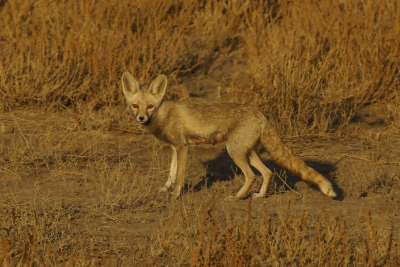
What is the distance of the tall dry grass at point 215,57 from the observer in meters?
8.27

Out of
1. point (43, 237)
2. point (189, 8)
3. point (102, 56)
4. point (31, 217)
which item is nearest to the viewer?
point (43, 237)

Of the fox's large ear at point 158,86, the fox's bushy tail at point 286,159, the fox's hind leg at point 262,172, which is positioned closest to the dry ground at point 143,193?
the fox's hind leg at point 262,172

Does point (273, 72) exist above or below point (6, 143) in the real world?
above

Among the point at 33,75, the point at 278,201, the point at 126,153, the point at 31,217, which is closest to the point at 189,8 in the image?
the point at 33,75

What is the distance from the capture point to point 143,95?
6.32 metres

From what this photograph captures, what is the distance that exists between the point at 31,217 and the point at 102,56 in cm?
397

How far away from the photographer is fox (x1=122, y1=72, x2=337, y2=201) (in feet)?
20.1

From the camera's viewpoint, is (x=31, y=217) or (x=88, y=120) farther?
(x=88, y=120)

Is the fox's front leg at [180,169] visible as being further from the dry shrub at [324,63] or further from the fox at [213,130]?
the dry shrub at [324,63]

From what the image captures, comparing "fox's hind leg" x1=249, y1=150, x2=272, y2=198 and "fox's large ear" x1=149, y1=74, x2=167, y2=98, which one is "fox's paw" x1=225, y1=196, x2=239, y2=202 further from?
"fox's large ear" x1=149, y1=74, x2=167, y2=98

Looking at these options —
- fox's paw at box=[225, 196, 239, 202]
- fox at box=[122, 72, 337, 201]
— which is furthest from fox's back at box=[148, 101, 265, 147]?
fox's paw at box=[225, 196, 239, 202]

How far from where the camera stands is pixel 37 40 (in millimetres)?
8773

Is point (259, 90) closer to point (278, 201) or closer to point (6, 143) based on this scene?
point (278, 201)

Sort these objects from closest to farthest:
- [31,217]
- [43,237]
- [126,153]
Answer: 1. [43,237]
2. [31,217]
3. [126,153]
